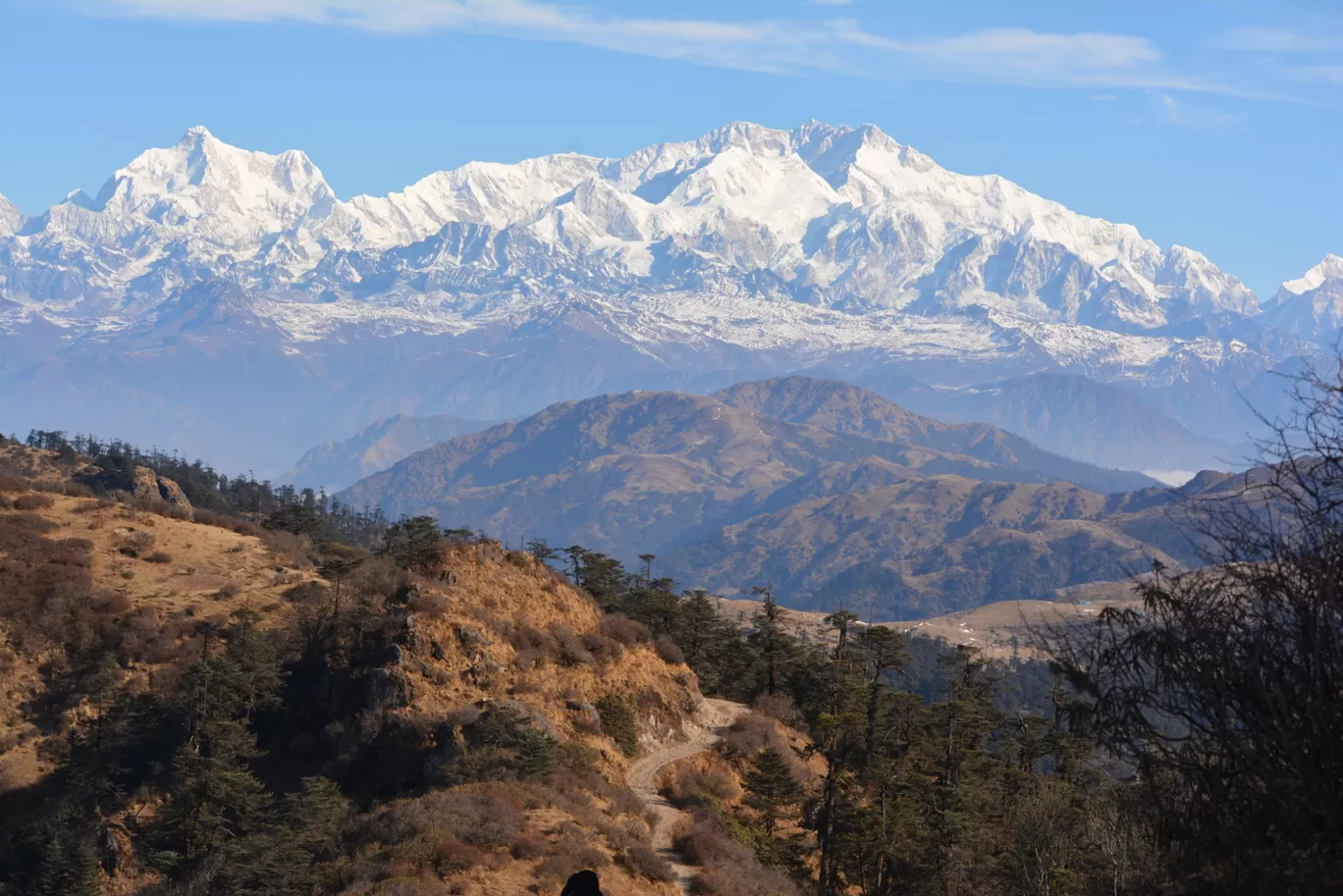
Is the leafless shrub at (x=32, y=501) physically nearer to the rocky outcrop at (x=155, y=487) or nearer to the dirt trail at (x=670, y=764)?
the dirt trail at (x=670, y=764)

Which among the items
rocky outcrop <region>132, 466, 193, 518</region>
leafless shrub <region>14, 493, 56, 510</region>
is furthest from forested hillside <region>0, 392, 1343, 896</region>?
rocky outcrop <region>132, 466, 193, 518</region>

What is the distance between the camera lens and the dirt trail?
142 feet

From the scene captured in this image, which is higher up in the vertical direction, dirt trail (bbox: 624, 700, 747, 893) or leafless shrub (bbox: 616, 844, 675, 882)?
leafless shrub (bbox: 616, 844, 675, 882)

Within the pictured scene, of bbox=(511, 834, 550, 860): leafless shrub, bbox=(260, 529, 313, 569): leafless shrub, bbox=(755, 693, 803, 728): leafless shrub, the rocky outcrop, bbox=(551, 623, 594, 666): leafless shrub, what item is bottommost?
the rocky outcrop

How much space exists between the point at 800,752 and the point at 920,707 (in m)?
6.67

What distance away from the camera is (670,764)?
55.3 m

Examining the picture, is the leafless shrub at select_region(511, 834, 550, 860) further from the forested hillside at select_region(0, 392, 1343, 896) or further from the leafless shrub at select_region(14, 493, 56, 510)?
the leafless shrub at select_region(14, 493, 56, 510)

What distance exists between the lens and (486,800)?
40.9 metres

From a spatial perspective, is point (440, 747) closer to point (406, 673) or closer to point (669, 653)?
point (406, 673)

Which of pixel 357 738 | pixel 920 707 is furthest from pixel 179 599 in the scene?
pixel 920 707

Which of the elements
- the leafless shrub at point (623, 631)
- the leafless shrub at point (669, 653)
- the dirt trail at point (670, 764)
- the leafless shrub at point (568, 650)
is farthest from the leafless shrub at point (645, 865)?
the leafless shrub at point (669, 653)

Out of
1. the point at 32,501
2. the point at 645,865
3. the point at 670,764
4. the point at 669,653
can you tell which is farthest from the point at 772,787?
the point at 32,501

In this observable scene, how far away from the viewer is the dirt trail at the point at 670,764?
142 ft

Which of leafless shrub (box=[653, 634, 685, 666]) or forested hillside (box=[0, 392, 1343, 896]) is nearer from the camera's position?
forested hillside (box=[0, 392, 1343, 896])
